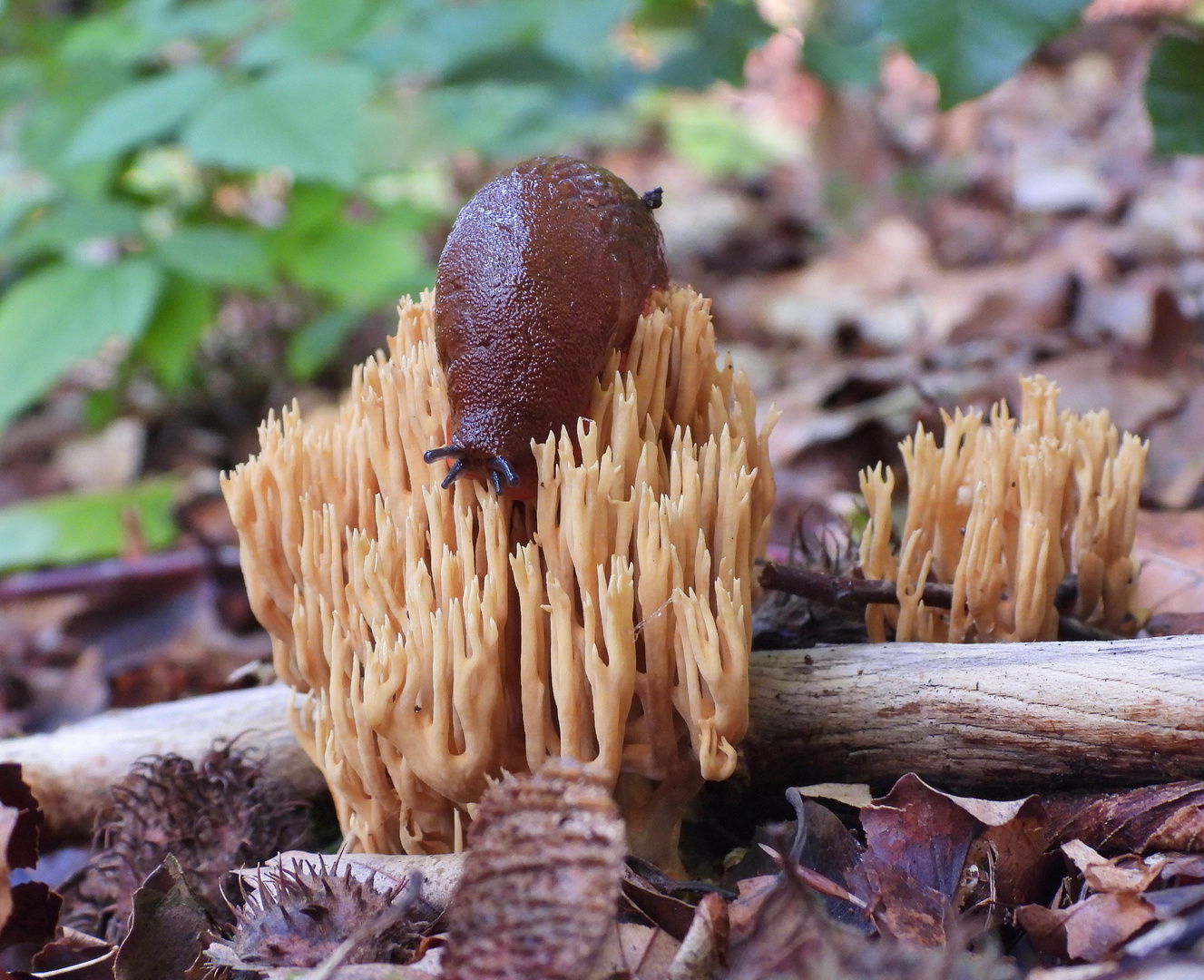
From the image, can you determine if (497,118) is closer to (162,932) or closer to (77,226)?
(77,226)

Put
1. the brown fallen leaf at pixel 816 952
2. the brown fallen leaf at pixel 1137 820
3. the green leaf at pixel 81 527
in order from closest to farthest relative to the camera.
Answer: the brown fallen leaf at pixel 816 952 → the brown fallen leaf at pixel 1137 820 → the green leaf at pixel 81 527

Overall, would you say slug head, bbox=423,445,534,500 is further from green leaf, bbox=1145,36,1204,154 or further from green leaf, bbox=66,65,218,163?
green leaf, bbox=66,65,218,163

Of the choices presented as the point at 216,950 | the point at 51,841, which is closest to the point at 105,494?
the point at 51,841

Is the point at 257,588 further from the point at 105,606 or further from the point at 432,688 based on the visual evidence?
the point at 105,606

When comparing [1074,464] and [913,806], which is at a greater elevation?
[1074,464]

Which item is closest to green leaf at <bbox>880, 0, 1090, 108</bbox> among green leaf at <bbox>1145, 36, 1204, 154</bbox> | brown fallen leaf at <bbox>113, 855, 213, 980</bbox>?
green leaf at <bbox>1145, 36, 1204, 154</bbox>

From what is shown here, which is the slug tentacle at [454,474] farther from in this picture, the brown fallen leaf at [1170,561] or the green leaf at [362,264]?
the green leaf at [362,264]

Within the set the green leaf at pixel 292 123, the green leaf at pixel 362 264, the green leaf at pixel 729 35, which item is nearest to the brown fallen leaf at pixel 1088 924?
the green leaf at pixel 292 123

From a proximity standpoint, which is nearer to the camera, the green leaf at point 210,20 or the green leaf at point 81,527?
the green leaf at point 210,20
